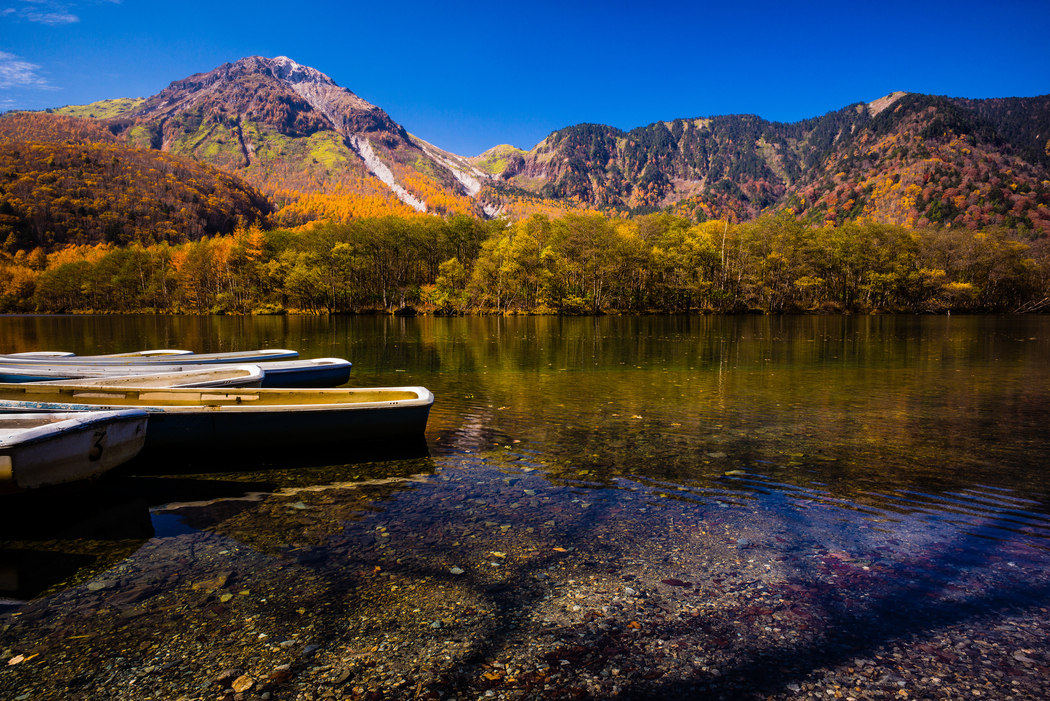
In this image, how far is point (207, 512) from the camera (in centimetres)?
647

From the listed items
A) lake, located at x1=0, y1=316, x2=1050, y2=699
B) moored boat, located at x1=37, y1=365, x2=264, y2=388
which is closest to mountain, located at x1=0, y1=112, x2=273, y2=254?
moored boat, located at x1=37, y1=365, x2=264, y2=388

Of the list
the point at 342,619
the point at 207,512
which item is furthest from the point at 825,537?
the point at 207,512

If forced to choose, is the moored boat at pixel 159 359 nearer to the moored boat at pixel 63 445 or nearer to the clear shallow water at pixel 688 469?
the clear shallow water at pixel 688 469

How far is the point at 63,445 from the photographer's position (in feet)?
19.7

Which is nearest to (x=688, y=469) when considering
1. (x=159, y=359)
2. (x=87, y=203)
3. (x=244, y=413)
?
(x=244, y=413)

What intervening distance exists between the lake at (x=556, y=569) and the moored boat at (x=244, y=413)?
43 cm

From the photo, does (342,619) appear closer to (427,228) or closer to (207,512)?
(207,512)

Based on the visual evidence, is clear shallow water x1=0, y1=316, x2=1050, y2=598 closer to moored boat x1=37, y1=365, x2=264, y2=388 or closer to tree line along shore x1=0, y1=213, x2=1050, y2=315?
moored boat x1=37, y1=365, x2=264, y2=388

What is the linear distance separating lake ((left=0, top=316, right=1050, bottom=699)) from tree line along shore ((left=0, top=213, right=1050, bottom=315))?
239 ft

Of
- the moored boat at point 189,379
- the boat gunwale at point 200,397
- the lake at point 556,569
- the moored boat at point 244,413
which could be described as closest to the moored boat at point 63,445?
the lake at point 556,569

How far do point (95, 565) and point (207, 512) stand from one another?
1421 millimetres

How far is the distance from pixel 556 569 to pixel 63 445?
244 inches

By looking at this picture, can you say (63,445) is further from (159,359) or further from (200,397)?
(159,359)

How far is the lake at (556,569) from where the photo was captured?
11.4 feet
